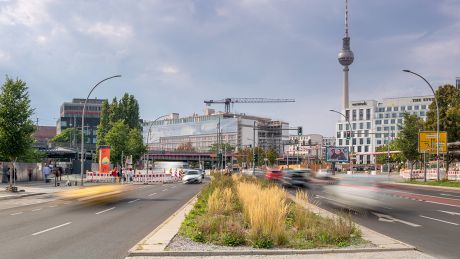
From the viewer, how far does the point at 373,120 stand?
554 ft

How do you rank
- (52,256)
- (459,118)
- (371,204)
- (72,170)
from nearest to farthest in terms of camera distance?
1. (52,256)
2. (371,204)
3. (459,118)
4. (72,170)

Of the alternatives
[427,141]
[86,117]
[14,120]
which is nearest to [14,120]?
[14,120]

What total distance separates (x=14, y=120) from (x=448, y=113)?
1750 inches

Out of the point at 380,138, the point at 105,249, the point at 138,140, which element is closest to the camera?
the point at 105,249

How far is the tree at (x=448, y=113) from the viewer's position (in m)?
53.8

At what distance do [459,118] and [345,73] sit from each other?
133 meters

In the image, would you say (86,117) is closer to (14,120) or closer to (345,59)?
(345,59)

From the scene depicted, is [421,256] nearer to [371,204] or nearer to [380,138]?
[371,204]

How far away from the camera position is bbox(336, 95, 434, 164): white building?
537 feet

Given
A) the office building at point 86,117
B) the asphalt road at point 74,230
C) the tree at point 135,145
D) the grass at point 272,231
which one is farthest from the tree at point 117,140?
the office building at point 86,117

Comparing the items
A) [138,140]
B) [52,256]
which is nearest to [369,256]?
[52,256]

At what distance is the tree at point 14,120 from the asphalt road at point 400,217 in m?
20.8

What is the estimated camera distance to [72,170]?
83.7m

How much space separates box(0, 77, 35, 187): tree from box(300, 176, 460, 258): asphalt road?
817 inches
